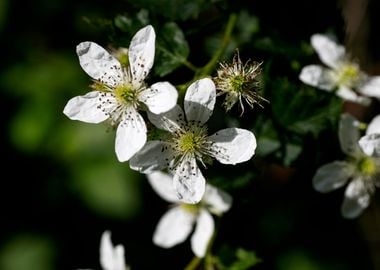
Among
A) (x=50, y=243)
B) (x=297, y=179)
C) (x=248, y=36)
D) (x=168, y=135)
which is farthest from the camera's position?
(x=50, y=243)

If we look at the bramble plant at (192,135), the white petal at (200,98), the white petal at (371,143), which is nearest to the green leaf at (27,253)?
the bramble plant at (192,135)

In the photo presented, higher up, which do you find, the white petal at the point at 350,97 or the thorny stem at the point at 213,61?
the thorny stem at the point at 213,61

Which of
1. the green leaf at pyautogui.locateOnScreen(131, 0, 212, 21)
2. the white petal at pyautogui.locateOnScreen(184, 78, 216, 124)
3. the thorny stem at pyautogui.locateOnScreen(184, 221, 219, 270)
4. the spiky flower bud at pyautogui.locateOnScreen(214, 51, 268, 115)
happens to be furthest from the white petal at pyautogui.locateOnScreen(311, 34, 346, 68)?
the thorny stem at pyautogui.locateOnScreen(184, 221, 219, 270)

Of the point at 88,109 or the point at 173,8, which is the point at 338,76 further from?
the point at 88,109

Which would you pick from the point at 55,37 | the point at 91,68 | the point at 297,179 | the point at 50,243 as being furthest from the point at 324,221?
the point at 91,68

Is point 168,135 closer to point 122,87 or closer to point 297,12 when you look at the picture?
point 122,87

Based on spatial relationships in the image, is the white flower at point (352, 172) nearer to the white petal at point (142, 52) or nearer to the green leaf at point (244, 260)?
the green leaf at point (244, 260)
